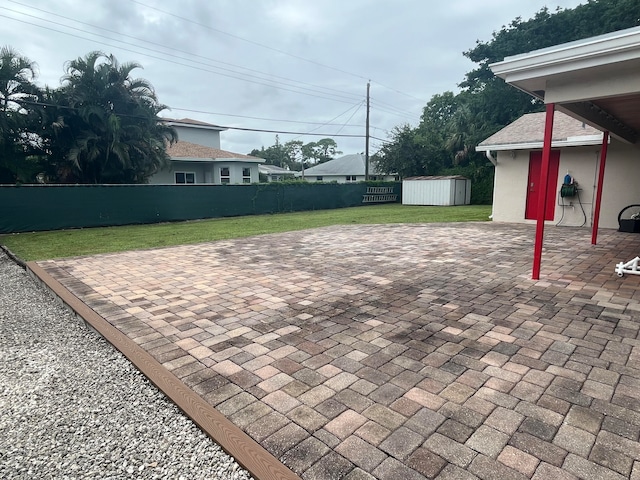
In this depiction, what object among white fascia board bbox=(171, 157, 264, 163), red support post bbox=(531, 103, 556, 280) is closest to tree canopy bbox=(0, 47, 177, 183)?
white fascia board bbox=(171, 157, 264, 163)

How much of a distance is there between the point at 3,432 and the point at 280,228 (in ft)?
30.6

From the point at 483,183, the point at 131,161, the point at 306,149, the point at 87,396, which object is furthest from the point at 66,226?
the point at 306,149

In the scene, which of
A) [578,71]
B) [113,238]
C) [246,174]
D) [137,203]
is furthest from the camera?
[246,174]

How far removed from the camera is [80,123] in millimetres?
14125

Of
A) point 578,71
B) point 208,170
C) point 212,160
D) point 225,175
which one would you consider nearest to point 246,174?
point 225,175

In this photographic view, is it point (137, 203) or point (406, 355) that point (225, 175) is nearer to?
point (137, 203)

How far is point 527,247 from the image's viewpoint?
7191 mm

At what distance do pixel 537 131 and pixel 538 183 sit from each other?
2.08 m

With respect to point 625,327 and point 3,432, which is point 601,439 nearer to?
point 625,327

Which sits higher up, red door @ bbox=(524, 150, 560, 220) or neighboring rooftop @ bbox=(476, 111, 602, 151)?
neighboring rooftop @ bbox=(476, 111, 602, 151)

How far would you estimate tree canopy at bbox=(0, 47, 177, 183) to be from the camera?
1288 cm

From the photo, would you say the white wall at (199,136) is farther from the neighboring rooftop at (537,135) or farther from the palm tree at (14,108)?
the neighboring rooftop at (537,135)

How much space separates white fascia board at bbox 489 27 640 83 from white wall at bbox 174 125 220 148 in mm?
22616

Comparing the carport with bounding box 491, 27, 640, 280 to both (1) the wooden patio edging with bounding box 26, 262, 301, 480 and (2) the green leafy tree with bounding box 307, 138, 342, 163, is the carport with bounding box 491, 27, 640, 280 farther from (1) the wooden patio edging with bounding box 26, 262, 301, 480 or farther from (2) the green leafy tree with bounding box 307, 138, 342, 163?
(2) the green leafy tree with bounding box 307, 138, 342, 163
